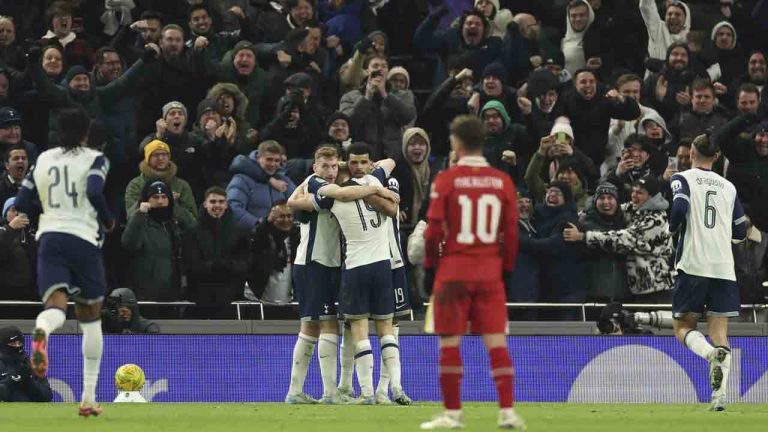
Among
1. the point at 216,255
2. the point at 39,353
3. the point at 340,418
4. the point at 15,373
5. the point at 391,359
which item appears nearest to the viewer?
the point at 39,353

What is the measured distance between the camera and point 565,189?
20.1 m

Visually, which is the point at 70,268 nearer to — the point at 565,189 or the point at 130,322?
the point at 130,322

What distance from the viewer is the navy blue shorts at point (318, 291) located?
631 inches

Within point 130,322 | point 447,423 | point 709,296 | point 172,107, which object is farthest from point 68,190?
point 172,107

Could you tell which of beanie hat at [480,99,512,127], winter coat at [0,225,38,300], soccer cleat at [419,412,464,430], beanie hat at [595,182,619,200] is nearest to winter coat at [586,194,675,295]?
beanie hat at [595,182,619,200]

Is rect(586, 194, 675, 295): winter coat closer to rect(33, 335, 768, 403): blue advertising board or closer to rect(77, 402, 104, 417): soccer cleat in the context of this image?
rect(33, 335, 768, 403): blue advertising board

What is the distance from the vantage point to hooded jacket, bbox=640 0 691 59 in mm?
24344

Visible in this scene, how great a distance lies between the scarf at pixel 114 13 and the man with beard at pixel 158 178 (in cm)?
447

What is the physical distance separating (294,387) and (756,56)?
9939mm

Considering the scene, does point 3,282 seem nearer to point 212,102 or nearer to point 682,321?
point 212,102

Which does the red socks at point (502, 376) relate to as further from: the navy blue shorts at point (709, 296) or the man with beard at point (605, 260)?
the man with beard at point (605, 260)

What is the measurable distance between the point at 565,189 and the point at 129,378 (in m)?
5.92

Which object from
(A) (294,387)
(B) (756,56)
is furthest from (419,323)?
(B) (756,56)

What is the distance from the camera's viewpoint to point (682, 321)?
15.6 meters
